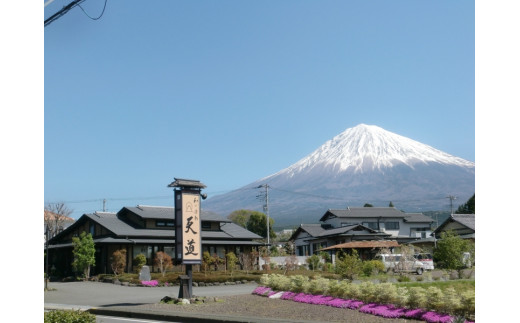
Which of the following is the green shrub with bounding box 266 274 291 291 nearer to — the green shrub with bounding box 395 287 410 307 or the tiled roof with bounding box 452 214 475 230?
the green shrub with bounding box 395 287 410 307

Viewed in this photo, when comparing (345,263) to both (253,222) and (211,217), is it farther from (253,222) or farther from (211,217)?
(253,222)

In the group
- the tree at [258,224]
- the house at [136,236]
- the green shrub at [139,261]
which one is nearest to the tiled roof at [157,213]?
the house at [136,236]

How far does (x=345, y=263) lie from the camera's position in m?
23.2

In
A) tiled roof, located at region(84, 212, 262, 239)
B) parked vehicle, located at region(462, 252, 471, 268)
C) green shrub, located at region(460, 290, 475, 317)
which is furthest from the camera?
tiled roof, located at region(84, 212, 262, 239)

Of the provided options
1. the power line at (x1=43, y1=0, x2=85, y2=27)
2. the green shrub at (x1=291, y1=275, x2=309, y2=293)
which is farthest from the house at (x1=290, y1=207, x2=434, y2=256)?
the power line at (x1=43, y1=0, x2=85, y2=27)

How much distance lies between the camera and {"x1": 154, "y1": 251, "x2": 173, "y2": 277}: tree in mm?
30984

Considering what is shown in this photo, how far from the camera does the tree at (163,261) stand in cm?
3098

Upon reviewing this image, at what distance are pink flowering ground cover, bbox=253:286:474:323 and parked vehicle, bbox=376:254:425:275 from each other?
54.4ft

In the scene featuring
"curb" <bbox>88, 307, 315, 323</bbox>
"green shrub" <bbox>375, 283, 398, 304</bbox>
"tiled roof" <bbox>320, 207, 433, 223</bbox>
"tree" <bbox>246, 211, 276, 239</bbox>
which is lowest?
"tree" <bbox>246, 211, 276, 239</bbox>

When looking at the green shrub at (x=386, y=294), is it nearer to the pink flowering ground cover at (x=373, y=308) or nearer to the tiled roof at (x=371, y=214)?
the pink flowering ground cover at (x=373, y=308)

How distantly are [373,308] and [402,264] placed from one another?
19613mm

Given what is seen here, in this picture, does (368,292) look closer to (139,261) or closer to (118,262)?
(118,262)

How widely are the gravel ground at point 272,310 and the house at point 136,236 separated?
60.3 ft

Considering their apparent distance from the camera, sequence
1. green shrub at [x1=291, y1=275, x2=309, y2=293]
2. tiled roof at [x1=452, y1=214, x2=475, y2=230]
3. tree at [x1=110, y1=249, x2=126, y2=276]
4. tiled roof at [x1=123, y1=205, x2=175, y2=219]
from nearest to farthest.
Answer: green shrub at [x1=291, y1=275, x2=309, y2=293], tree at [x1=110, y1=249, x2=126, y2=276], tiled roof at [x1=123, y1=205, x2=175, y2=219], tiled roof at [x1=452, y1=214, x2=475, y2=230]
